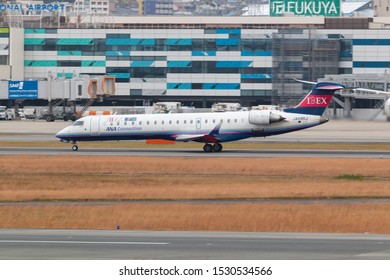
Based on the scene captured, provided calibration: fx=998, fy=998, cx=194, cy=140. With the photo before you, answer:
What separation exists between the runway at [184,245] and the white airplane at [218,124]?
1738 inches

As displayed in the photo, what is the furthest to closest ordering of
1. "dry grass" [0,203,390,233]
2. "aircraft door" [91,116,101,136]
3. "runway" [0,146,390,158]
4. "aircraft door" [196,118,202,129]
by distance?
"aircraft door" [91,116,101,136] → "aircraft door" [196,118,202,129] → "runway" [0,146,390,158] → "dry grass" [0,203,390,233]

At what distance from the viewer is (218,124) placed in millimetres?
86250

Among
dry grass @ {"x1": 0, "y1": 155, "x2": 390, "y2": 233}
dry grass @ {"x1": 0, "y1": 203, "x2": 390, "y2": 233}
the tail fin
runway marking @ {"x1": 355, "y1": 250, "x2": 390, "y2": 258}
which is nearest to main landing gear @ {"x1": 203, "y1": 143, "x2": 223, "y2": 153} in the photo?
the tail fin

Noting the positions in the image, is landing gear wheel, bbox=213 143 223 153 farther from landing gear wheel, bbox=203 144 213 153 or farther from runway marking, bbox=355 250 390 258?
runway marking, bbox=355 250 390 258

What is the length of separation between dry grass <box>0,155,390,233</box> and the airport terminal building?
113764 millimetres

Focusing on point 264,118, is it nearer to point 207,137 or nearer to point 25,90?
point 207,137

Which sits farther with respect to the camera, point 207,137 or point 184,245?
point 207,137

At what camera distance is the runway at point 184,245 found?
111ft

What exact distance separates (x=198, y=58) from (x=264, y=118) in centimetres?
10952

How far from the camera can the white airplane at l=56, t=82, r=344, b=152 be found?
282 feet

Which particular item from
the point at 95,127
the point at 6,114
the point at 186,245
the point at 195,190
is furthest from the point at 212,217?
the point at 6,114

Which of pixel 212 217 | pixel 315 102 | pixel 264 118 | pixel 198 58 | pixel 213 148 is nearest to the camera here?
pixel 212 217

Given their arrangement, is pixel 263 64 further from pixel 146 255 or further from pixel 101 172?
pixel 146 255

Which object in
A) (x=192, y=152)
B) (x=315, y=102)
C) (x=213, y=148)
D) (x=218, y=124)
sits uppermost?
(x=315, y=102)
